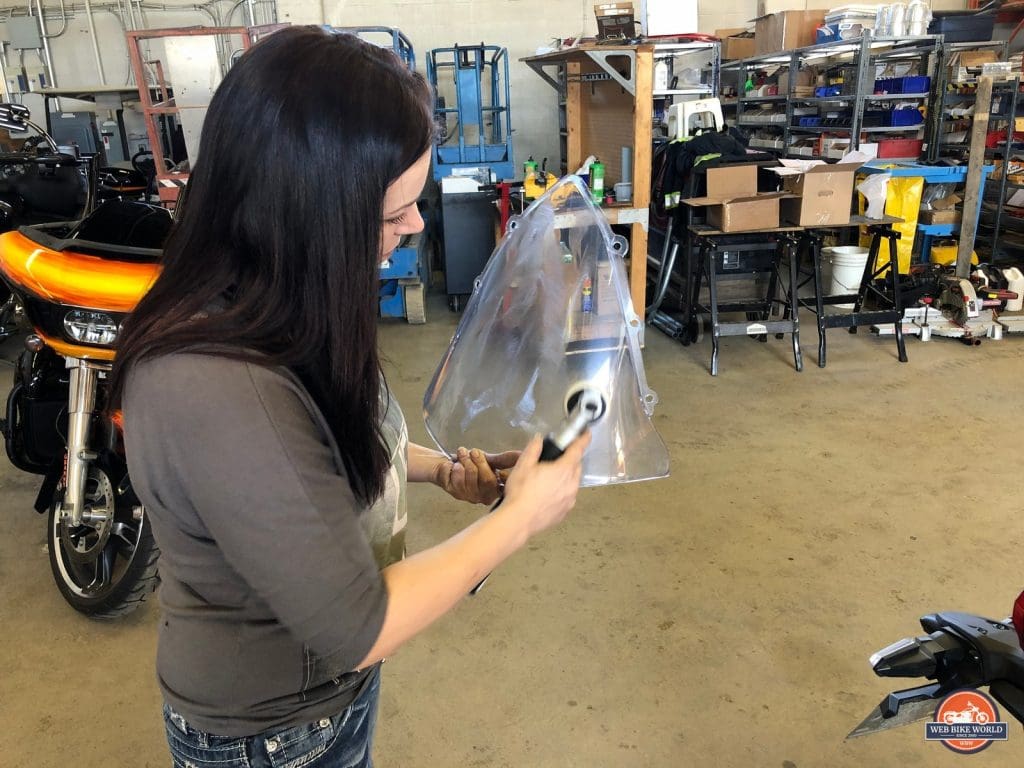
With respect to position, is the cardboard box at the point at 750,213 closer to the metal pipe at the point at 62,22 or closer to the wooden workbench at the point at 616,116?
the wooden workbench at the point at 616,116

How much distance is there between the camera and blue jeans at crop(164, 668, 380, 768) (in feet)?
2.63

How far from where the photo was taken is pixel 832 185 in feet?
12.4

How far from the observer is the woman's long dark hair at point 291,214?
0.62m

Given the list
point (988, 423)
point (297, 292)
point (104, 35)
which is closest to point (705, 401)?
point (988, 423)

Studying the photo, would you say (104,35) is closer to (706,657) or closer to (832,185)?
(832,185)

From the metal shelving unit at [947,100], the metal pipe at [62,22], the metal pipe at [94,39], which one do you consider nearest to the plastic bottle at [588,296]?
the metal shelving unit at [947,100]

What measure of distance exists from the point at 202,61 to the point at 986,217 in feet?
19.1

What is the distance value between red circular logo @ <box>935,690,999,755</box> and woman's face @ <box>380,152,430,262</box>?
0.83 metres

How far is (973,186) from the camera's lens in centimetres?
474

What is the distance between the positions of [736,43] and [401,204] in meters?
7.32

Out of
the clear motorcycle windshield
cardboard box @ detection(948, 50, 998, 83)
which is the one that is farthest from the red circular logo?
cardboard box @ detection(948, 50, 998, 83)

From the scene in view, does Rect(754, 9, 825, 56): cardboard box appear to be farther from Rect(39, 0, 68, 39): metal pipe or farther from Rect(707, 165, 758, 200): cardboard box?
Rect(39, 0, 68, 39): metal pipe

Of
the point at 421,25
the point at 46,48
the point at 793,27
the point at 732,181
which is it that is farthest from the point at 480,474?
the point at 46,48

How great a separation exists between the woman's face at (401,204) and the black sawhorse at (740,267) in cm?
327
